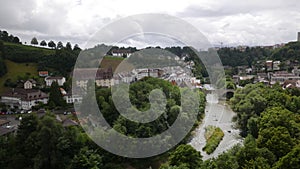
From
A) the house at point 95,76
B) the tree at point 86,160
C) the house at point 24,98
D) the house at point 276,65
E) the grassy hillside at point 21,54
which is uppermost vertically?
the grassy hillside at point 21,54

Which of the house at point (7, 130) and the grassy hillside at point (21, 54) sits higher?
the grassy hillside at point (21, 54)

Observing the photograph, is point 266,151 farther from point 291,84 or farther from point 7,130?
point 291,84

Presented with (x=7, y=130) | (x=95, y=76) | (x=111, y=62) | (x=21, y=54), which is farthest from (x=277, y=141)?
(x=21, y=54)

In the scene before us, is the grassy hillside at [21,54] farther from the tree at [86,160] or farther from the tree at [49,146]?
the tree at [86,160]

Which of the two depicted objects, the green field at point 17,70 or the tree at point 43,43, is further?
the tree at point 43,43

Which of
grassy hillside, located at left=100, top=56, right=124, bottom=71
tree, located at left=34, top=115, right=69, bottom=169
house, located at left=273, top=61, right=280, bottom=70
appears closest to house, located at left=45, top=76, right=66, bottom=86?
grassy hillside, located at left=100, top=56, right=124, bottom=71

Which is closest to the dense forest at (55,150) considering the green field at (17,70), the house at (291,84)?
the green field at (17,70)

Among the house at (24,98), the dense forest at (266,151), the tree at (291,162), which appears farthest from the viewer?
the house at (24,98)
